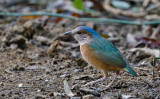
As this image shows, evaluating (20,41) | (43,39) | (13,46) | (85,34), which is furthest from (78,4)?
(85,34)

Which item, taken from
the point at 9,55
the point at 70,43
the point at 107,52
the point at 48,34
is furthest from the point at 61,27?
the point at 107,52

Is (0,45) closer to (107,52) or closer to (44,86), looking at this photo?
(44,86)

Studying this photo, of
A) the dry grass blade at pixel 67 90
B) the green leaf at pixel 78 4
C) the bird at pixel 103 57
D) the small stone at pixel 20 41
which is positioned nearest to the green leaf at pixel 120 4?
the green leaf at pixel 78 4

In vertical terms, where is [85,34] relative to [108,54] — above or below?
above

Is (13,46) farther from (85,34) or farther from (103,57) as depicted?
(103,57)

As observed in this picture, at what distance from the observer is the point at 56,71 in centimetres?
538

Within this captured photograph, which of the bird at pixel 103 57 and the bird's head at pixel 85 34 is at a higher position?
the bird's head at pixel 85 34

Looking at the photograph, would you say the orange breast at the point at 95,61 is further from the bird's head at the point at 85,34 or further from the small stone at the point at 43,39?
the small stone at the point at 43,39

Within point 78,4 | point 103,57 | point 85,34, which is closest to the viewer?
point 103,57

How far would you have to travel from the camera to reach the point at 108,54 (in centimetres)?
455

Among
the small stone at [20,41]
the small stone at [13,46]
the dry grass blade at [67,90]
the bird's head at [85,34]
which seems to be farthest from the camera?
the small stone at [20,41]

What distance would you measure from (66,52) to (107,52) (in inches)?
84.0

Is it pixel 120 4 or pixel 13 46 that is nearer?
pixel 13 46

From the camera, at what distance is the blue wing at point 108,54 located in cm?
448
